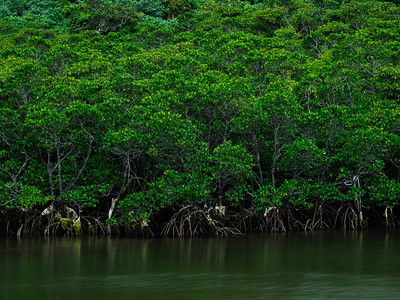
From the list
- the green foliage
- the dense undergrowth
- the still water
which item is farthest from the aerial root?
the green foliage

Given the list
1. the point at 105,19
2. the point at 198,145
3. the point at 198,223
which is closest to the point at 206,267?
the point at 198,223

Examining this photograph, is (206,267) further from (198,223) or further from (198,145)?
(198,145)

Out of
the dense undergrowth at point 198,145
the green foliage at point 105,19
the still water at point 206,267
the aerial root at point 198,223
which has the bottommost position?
the still water at point 206,267

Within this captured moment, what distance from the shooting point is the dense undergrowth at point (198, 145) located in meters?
17.2

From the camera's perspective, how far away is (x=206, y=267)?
13125 mm

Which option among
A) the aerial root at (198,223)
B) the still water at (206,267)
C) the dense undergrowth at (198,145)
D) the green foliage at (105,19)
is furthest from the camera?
the green foliage at (105,19)

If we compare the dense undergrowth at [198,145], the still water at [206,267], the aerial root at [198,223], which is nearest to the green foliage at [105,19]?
the dense undergrowth at [198,145]

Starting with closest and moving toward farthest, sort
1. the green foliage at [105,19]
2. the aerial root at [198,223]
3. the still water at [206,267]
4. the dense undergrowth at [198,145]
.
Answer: the still water at [206,267]
the dense undergrowth at [198,145]
the aerial root at [198,223]
the green foliage at [105,19]

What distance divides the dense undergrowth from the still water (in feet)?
4.21

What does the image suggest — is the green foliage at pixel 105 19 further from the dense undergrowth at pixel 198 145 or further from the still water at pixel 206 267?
the still water at pixel 206 267

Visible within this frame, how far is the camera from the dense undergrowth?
17156 mm

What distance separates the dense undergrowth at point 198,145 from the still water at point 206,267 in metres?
1.28

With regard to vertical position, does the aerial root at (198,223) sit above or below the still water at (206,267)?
above

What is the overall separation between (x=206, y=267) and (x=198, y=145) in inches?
213
